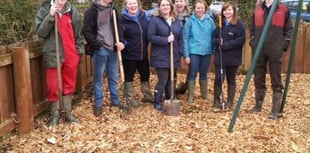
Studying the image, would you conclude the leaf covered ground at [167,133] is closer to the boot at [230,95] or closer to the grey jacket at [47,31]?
the boot at [230,95]

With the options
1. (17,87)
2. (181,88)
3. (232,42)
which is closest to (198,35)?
(232,42)

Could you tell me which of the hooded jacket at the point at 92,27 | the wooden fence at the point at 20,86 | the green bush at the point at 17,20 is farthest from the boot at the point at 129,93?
the green bush at the point at 17,20

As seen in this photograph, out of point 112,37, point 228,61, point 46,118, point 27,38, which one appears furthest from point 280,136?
point 27,38

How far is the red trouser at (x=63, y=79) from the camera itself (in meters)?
4.93

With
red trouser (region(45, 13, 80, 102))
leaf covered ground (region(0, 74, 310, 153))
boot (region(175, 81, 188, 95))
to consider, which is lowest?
leaf covered ground (region(0, 74, 310, 153))

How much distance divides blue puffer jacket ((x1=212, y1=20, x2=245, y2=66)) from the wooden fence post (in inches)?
99.7

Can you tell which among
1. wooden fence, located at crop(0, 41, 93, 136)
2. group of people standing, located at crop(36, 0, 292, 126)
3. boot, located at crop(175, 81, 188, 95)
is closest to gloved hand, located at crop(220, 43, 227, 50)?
group of people standing, located at crop(36, 0, 292, 126)

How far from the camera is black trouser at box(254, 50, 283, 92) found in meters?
5.33

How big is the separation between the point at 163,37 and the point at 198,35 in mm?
611

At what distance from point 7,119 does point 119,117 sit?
1436mm

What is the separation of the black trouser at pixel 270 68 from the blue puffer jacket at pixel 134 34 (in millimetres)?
1546

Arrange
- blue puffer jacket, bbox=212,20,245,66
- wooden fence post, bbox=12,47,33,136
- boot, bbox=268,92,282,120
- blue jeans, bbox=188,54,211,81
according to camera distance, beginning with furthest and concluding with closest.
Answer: blue jeans, bbox=188,54,211,81 → blue puffer jacket, bbox=212,20,245,66 → boot, bbox=268,92,282,120 → wooden fence post, bbox=12,47,33,136

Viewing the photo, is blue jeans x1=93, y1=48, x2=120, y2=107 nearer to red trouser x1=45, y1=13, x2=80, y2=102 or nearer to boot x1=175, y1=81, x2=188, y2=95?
red trouser x1=45, y1=13, x2=80, y2=102

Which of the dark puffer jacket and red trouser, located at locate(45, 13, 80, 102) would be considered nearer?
red trouser, located at locate(45, 13, 80, 102)
